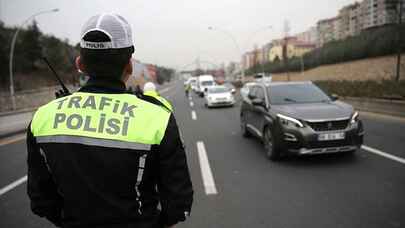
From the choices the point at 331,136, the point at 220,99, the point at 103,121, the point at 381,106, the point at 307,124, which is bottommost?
the point at 381,106

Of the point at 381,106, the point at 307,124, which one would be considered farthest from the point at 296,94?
the point at 381,106

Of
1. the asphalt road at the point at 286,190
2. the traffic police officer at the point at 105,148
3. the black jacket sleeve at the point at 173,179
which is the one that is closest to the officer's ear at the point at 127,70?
the traffic police officer at the point at 105,148

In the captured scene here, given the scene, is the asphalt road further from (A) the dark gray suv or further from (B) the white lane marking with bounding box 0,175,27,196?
(A) the dark gray suv

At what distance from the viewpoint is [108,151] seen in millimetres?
1284

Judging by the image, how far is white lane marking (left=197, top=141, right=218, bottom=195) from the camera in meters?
4.47

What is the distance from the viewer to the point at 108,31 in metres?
1.36

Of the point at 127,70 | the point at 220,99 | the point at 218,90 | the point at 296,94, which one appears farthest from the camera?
the point at 218,90

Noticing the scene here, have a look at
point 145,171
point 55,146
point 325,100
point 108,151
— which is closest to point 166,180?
point 145,171

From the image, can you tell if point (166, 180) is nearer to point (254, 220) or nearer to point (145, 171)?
point (145, 171)

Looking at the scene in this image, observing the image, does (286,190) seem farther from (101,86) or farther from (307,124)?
(101,86)

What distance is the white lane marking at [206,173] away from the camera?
4.47 m

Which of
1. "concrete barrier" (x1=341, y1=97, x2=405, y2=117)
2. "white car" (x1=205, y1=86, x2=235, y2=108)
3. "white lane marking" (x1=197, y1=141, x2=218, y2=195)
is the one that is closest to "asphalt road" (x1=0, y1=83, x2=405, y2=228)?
"white lane marking" (x1=197, y1=141, x2=218, y2=195)

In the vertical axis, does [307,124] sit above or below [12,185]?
above

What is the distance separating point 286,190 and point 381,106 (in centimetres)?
944
